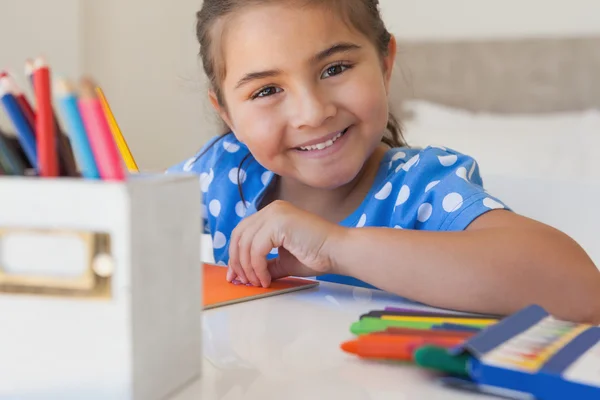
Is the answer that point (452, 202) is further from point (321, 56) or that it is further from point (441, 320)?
point (441, 320)

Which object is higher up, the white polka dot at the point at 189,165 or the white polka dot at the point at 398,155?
the white polka dot at the point at 398,155

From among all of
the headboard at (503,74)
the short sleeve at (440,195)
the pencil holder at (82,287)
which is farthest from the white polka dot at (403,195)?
the headboard at (503,74)

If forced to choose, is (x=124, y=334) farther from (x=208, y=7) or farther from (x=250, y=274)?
(x=208, y=7)

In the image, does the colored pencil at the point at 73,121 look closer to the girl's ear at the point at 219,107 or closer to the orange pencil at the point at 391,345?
the orange pencil at the point at 391,345

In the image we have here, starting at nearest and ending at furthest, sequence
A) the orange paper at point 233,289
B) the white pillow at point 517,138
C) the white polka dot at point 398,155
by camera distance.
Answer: the orange paper at point 233,289
the white polka dot at point 398,155
the white pillow at point 517,138

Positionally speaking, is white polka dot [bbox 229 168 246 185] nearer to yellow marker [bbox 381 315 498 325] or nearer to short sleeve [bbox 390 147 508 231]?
short sleeve [bbox 390 147 508 231]

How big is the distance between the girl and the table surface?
0.25ft

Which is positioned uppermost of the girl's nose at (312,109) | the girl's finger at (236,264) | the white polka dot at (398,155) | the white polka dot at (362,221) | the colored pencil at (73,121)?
the girl's nose at (312,109)

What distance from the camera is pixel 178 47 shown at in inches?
102

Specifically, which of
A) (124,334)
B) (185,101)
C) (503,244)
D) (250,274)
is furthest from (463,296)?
(185,101)

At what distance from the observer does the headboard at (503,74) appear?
2012 millimetres

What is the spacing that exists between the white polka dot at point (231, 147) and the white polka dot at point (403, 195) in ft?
1.09

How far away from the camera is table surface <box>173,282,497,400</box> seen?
0.36 meters

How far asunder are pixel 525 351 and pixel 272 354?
0.14 m
